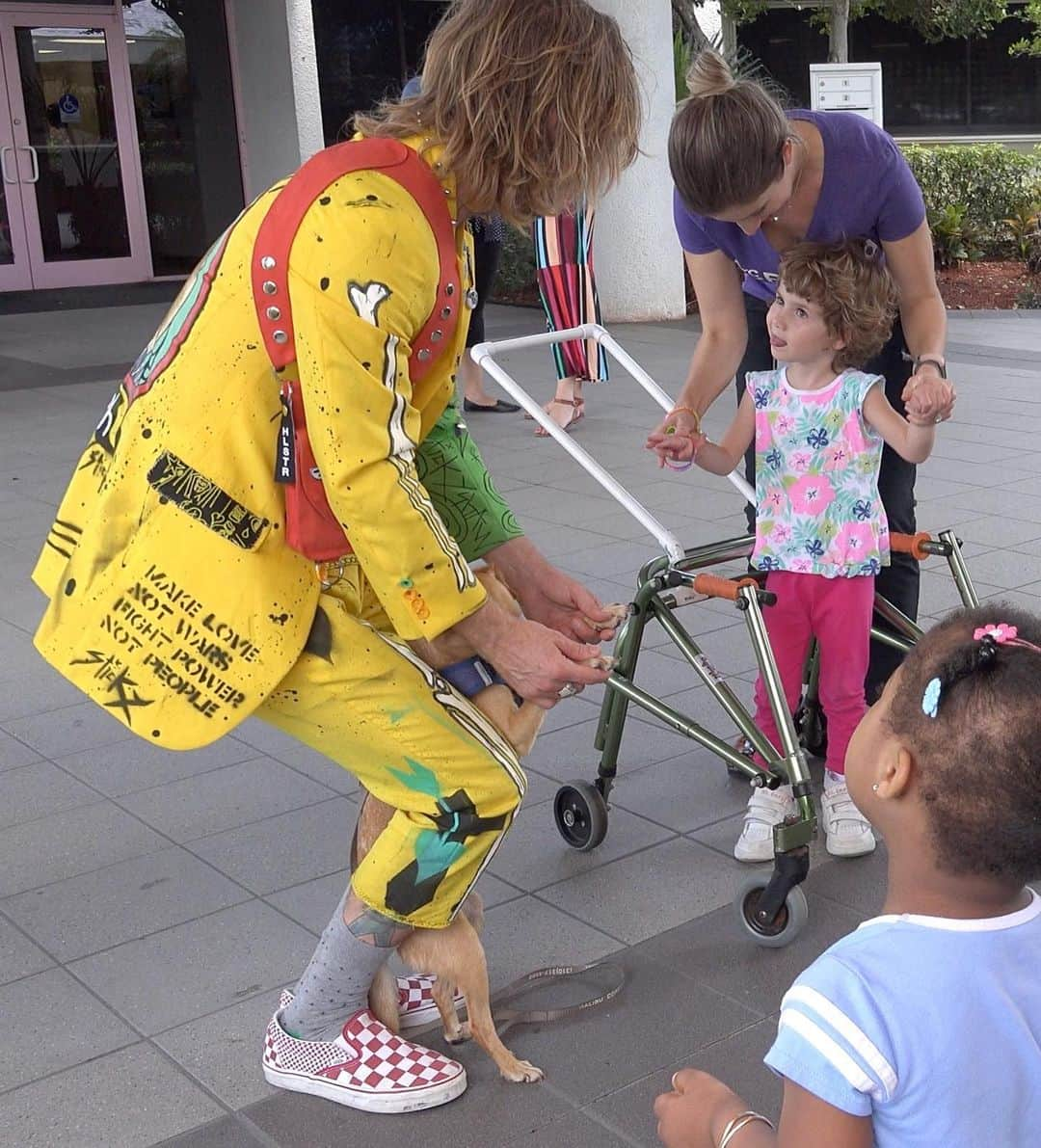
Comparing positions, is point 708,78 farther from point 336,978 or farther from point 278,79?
point 278,79

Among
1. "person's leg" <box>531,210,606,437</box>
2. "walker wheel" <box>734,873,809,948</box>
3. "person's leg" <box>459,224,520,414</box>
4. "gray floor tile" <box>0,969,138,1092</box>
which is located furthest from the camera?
"person's leg" <box>459,224,520,414</box>

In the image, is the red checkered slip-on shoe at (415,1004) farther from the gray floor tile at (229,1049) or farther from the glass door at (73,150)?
the glass door at (73,150)

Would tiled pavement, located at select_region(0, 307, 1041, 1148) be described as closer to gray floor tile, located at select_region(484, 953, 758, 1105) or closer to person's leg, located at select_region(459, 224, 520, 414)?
gray floor tile, located at select_region(484, 953, 758, 1105)

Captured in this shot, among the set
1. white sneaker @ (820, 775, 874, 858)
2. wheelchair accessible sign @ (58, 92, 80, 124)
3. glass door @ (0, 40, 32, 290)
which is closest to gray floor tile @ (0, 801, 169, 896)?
white sneaker @ (820, 775, 874, 858)

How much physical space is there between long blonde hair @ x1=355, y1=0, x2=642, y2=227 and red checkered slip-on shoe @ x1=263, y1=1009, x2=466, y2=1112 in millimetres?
1533

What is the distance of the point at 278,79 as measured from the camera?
1559 cm

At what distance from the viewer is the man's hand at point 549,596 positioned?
2816mm

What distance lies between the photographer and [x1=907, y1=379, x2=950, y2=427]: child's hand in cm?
337

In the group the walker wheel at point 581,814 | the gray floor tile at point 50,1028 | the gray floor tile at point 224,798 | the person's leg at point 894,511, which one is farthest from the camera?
the gray floor tile at point 224,798

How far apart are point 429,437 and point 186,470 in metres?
0.58

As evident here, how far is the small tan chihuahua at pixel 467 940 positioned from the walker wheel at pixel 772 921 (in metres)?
0.68

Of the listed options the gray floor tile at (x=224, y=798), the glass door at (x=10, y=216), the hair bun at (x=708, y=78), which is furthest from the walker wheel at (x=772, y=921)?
the glass door at (x=10, y=216)

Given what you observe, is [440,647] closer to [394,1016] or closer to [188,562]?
[188,562]

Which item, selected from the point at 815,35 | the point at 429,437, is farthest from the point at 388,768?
the point at 815,35
